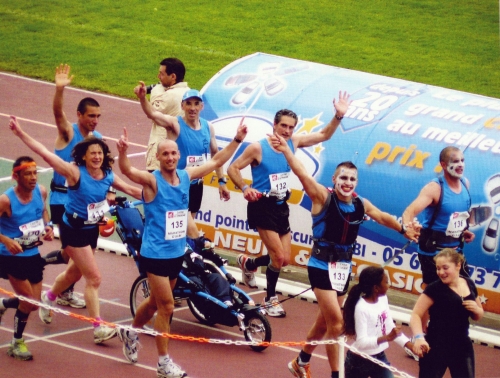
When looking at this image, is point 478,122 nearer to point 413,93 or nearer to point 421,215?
point 413,93

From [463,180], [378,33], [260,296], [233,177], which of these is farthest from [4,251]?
[378,33]

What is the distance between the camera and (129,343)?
9797 mm

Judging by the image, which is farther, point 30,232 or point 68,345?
point 68,345

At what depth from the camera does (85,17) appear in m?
32.5

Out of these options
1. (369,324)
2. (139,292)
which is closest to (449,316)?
(369,324)

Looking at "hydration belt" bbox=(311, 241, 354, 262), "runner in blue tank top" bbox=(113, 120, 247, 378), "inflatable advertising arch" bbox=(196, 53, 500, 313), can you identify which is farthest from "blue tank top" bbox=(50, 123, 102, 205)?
"hydration belt" bbox=(311, 241, 354, 262)

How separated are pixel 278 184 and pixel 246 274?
167 centimetres

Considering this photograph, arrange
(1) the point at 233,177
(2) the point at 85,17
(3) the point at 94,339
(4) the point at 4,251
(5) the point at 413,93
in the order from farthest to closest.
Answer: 1. (2) the point at 85,17
2. (5) the point at 413,93
3. (1) the point at 233,177
4. (3) the point at 94,339
5. (4) the point at 4,251

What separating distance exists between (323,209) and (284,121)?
1786 mm

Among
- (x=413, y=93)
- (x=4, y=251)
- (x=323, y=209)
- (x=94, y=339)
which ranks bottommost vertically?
(x=94, y=339)

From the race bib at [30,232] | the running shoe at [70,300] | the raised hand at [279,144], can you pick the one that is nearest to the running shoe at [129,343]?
the race bib at [30,232]

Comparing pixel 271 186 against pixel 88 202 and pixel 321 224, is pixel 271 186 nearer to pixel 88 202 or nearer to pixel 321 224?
pixel 321 224

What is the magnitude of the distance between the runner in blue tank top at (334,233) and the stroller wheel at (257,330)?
1093 mm

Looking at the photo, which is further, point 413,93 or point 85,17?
point 85,17
